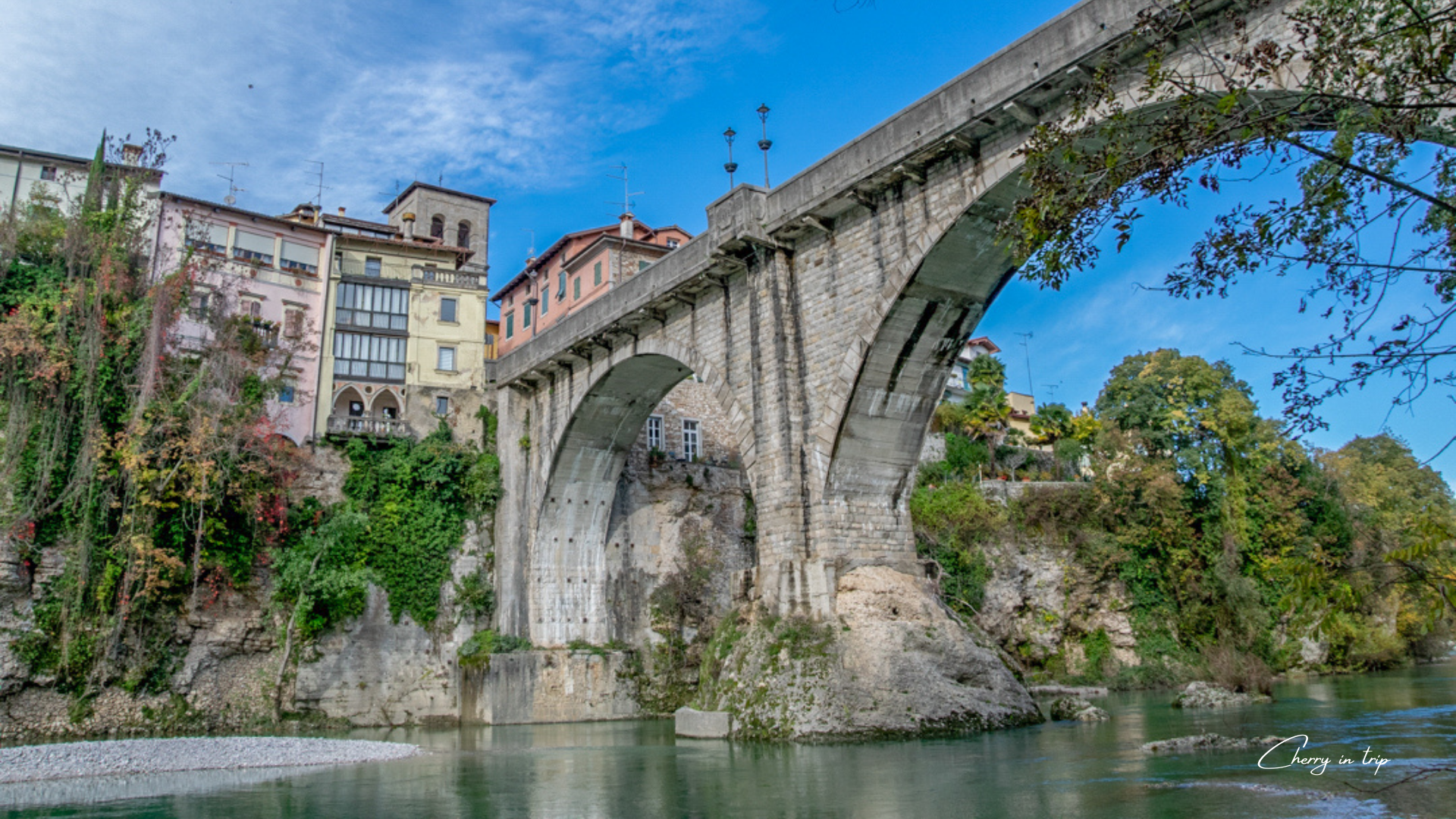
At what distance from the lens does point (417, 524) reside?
2678 cm

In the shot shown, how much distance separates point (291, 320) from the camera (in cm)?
3159

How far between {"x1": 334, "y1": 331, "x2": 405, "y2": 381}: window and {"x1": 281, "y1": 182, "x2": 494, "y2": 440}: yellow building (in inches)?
1.0

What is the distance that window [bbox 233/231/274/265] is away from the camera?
1267 inches

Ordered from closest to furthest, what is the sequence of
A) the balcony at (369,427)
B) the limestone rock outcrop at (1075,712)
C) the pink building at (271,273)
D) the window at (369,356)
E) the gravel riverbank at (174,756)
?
1. the gravel riverbank at (174,756)
2. the limestone rock outcrop at (1075,712)
3. the balcony at (369,427)
4. the pink building at (271,273)
5. the window at (369,356)

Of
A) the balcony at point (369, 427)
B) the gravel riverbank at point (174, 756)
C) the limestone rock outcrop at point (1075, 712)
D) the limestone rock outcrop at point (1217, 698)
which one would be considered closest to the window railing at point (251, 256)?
the balcony at point (369, 427)

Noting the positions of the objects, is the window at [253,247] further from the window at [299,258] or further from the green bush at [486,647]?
the green bush at [486,647]

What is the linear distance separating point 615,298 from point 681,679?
10824mm

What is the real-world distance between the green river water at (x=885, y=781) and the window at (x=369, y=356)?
1823cm

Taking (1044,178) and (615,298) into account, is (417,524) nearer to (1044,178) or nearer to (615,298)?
(615,298)

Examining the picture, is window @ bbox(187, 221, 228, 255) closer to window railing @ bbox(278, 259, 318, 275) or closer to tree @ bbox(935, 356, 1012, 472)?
window railing @ bbox(278, 259, 318, 275)

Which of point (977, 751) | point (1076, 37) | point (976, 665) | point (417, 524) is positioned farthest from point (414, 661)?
point (1076, 37)

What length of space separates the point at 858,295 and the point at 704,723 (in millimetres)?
7521

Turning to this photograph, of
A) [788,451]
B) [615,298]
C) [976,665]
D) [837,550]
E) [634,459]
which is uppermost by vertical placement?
[615,298]

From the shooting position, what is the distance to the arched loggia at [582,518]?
26.1 metres
